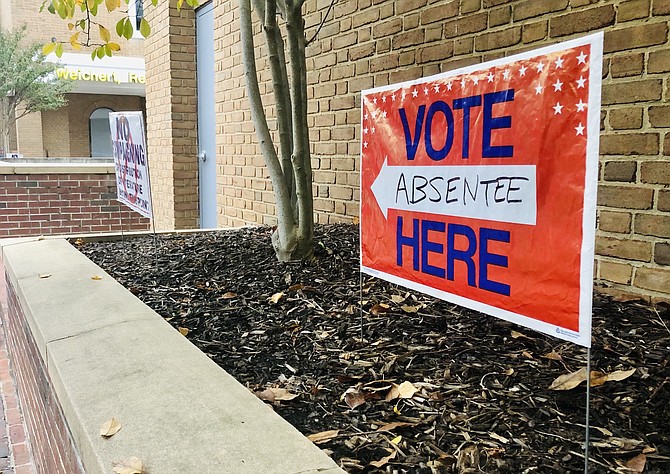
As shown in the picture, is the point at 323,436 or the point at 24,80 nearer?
the point at 323,436

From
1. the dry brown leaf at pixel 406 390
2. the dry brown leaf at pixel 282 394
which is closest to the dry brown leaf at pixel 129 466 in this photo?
the dry brown leaf at pixel 282 394

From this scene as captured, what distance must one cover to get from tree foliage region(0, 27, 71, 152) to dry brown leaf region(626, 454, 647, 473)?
33.5 m

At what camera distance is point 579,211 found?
1591 millimetres

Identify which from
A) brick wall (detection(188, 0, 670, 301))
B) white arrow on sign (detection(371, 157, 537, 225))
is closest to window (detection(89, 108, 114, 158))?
brick wall (detection(188, 0, 670, 301))

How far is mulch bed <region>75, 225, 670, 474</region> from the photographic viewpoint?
5.94 feet

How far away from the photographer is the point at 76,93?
3450cm

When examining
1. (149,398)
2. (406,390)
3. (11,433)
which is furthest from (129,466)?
(11,433)

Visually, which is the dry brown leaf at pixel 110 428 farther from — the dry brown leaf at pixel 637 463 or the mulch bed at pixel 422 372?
the dry brown leaf at pixel 637 463

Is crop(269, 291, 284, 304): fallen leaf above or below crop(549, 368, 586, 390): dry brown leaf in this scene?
above

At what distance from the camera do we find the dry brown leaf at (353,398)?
2164mm

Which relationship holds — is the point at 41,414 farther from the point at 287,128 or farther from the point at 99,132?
the point at 99,132

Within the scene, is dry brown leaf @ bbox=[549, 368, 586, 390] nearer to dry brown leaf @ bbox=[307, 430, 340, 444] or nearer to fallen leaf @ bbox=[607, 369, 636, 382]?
fallen leaf @ bbox=[607, 369, 636, 382]

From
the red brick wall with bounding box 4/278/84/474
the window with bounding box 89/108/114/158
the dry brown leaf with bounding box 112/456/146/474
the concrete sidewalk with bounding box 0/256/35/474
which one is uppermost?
the window with bounding box 89/108/114/158

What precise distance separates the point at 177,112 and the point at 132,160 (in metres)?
4.83
